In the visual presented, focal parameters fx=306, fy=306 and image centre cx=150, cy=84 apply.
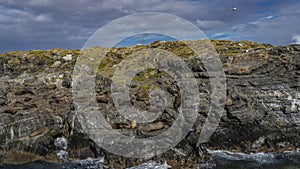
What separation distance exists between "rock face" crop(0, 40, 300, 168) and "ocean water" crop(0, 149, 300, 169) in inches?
28.0

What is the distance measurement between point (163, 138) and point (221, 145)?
541 cm

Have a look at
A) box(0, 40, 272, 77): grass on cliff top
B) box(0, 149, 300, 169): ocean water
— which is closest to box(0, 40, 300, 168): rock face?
box(0, 149, 300, 169): ocean water

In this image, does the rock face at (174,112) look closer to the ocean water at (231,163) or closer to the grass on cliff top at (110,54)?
the ocean water at (231,163)

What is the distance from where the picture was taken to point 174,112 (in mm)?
27547

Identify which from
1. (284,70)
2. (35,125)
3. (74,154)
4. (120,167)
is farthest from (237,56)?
(35,125)

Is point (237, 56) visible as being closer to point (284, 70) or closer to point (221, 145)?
point (284, 70)

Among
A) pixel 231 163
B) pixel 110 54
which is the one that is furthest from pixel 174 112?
pixel 110 54

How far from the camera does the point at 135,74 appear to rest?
34188 millimetres

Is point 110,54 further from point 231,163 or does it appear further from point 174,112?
point 231,163

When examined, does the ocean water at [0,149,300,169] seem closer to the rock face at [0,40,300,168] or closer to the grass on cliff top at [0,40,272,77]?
the rock face at [0,40,300,168]

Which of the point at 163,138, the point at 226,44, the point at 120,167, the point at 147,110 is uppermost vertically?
the point at 226,44

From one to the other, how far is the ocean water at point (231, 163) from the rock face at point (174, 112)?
2.33 ft

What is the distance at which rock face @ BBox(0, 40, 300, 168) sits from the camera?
26.4m

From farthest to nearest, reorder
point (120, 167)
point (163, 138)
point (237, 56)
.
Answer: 1. point (237, 56)
2. point (163, 138)
3. point (120, 167)
